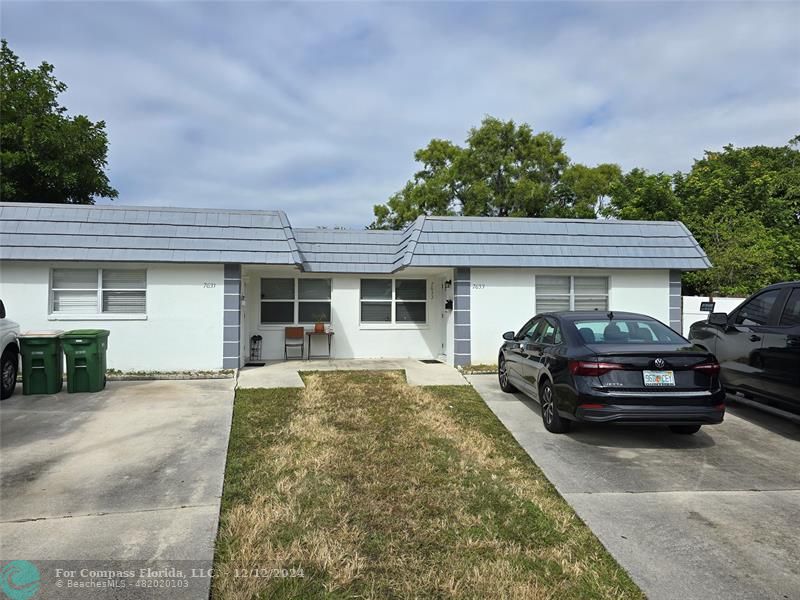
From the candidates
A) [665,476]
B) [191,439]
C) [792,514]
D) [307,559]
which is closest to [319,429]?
[191,439]

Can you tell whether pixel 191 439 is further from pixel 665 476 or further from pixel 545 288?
pixel 545 288

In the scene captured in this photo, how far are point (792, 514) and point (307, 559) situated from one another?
402cm

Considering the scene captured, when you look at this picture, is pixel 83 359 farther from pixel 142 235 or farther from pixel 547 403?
pixel 547 403

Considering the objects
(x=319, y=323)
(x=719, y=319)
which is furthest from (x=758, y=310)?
(x=319, y=323)

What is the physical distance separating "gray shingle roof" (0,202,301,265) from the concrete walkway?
249 centimetres

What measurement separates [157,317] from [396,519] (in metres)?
8.81

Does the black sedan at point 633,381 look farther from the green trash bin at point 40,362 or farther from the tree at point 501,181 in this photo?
the tree at point 501,181

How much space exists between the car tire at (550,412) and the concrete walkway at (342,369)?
124 inches

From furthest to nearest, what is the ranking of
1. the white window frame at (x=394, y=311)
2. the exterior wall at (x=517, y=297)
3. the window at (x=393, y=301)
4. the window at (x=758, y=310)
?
the window at (x=393, y=301)
the white window frame at (x=394, y=311)
the exterior wall at (x=517, y=297)
the window at (x=758, y=310)

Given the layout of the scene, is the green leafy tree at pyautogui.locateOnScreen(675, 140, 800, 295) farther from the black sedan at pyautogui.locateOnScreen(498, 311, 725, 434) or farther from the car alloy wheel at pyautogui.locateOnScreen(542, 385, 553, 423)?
the car alloy wheel at pyautogui.locateOnScreen(542, 385, 553, 423)

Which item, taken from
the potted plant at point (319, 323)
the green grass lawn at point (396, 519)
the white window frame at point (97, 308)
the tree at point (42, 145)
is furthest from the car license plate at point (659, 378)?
the tree at point (42, 145)

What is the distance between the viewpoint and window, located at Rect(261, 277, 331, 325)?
43.7 feet

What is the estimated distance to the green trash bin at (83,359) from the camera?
27.5 feet

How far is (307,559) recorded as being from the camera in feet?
10.8
